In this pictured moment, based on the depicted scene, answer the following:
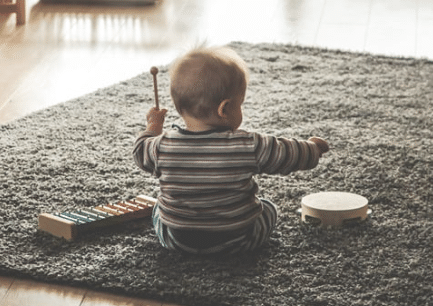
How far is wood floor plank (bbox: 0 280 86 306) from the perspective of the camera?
4.42 feet

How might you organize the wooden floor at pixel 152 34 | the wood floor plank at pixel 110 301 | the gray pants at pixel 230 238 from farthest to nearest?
the wooden floor at pixel 152 34 < the gray pants at pixel 230 238 < the wood floor plank at pixel 110 301

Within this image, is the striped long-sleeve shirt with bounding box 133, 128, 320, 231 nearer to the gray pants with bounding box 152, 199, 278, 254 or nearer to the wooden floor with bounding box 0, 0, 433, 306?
the gray pants with bounding box 152, 199, 278, 254

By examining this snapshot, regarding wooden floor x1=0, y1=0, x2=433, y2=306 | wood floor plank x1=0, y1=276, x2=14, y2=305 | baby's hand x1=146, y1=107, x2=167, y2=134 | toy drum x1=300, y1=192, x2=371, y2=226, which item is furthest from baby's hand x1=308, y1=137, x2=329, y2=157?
wooden floor x1=0, y1=0, x2=433, y2=306

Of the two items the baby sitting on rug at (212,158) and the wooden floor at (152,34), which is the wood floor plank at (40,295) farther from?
the wooden floor at (152,34)

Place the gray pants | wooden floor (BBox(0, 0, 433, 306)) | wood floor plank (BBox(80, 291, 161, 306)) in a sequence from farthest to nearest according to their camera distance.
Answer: wooden floor (BBox(0, 0, 433, 306)), the gray pants, wood floor plank (BBox(80, 291, 161, 306))

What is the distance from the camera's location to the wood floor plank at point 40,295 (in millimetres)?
1346

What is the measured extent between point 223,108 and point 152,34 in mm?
1668

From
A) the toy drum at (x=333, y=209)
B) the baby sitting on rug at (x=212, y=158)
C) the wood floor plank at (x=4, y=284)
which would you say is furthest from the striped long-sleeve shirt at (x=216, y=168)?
the wood floor plank at (x=4, y=284)

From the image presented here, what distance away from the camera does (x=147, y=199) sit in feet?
5.43

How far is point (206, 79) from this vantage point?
138cm

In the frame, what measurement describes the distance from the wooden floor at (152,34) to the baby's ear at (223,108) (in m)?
0.99

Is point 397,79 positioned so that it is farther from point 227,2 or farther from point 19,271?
point 19,271

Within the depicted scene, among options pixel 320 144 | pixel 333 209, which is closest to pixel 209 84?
pixel 320 144

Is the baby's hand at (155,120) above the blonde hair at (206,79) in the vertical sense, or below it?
below
